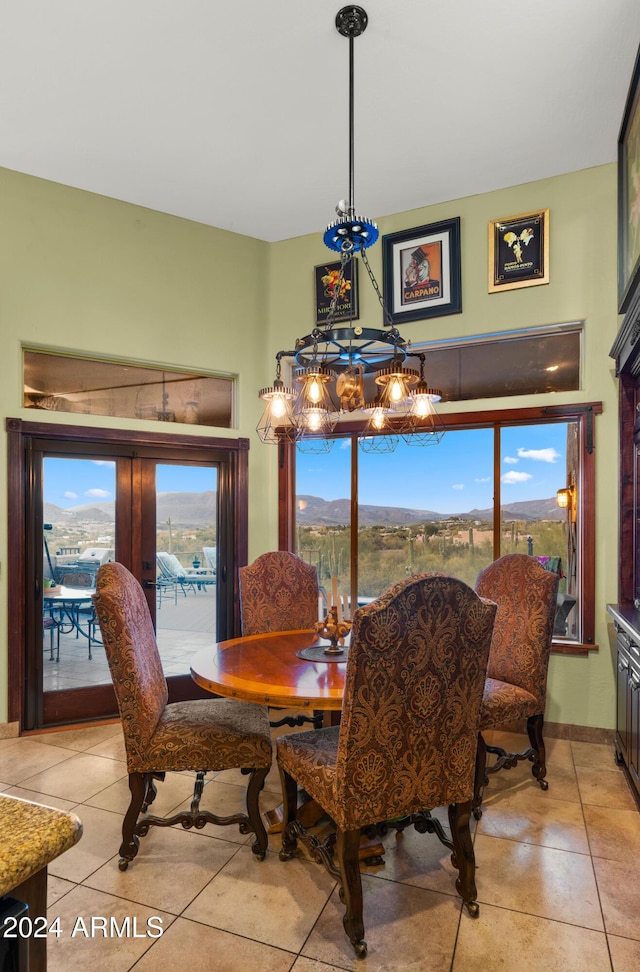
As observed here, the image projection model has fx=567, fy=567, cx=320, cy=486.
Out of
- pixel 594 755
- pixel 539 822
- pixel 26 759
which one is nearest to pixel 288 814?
pixel 539 822

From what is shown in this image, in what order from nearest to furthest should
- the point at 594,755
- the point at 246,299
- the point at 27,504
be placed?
the point at 594,755 < the point at 27,504 < the point at 246,299

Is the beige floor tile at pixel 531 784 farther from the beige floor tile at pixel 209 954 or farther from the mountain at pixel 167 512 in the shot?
the mountain at pixel 167 512

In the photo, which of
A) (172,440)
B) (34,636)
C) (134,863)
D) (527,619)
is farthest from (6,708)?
(527,619)

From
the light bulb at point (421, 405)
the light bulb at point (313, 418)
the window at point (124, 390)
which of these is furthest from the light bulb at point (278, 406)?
the window at point (124, 390)

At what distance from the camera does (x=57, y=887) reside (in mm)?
2203

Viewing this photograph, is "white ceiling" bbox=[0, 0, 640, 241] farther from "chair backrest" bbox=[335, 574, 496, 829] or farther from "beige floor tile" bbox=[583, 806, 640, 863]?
"beige floor tile" bbox=[583, 806, 640, 863]

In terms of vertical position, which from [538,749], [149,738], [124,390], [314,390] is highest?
[124,390]

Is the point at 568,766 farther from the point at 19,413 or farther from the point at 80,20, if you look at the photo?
the point at 80,20

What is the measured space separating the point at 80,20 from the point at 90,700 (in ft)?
12.9

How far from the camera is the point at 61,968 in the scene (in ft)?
5.98

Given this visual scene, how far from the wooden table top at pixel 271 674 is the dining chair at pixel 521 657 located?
964mm

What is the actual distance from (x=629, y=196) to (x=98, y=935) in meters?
4.33

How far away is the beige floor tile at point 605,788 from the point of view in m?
2.87

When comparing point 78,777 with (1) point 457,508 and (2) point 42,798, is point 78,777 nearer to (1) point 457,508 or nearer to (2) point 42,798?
(2) point 42,798
